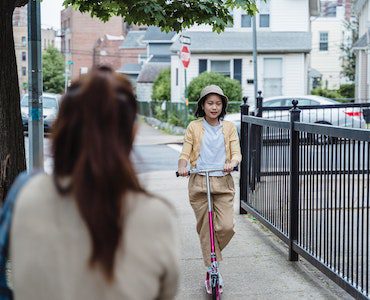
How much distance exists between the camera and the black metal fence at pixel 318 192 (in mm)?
5730

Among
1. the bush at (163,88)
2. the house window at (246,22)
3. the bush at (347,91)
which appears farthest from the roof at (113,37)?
the house window at (246,22)

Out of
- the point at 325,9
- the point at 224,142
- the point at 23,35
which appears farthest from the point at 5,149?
the point at 23,35

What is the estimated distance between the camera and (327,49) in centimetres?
6297

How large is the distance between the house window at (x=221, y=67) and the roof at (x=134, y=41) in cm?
4884

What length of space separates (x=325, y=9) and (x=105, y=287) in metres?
71.8

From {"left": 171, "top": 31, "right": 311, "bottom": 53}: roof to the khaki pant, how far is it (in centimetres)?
3305

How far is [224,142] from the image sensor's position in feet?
22.0

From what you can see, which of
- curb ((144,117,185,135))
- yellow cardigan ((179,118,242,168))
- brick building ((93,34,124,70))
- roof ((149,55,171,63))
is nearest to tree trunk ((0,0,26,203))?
yellow cardigan ((179,118,242,168))

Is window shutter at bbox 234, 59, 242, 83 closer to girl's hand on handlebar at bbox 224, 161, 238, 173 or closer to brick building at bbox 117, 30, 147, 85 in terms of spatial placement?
girl's hand on handlebar at bbox 224, 161, 238, 173

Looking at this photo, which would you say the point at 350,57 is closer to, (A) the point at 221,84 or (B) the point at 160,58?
(A) the point at 221,84

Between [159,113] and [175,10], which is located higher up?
[175,10]

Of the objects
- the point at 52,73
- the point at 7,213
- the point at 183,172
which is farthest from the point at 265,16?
the point at 52,73

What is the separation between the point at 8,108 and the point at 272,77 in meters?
32.6

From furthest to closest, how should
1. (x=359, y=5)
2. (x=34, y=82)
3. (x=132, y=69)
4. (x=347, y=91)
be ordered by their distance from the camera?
(x=132, y=69), (x=347, y=91), (x=359, y=5), (x=34, y=82)
